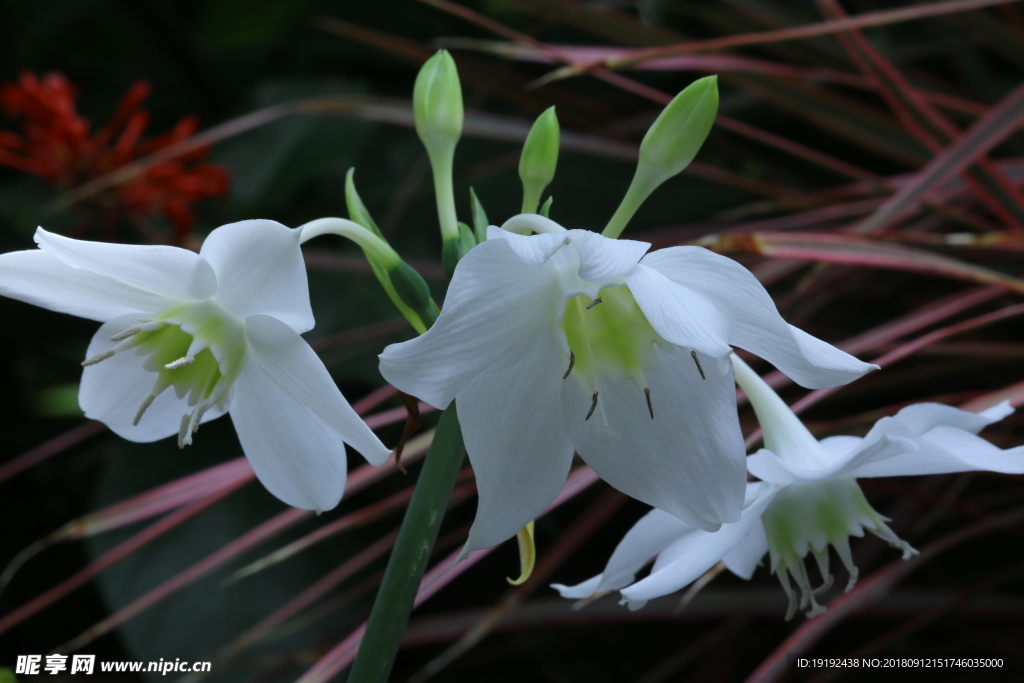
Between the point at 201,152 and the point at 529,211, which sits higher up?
the point at 529,211

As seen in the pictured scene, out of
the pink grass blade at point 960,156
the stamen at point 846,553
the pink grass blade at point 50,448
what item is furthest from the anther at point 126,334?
the pink grass blade at point 960,156

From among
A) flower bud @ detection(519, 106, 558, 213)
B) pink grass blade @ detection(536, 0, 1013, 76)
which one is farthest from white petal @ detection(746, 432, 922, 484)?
pink grass blade @ detection(536, 0, 1013, 76)

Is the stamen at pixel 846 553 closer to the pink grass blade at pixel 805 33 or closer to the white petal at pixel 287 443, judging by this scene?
the white petal at pixel 287 443

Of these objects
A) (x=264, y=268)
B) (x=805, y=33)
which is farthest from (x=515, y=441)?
(x=805, y=33)

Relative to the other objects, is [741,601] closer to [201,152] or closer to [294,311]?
[294,311]

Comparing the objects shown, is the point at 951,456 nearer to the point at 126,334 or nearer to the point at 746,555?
the point at 746,555

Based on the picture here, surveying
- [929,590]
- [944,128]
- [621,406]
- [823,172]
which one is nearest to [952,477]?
[929,590]
